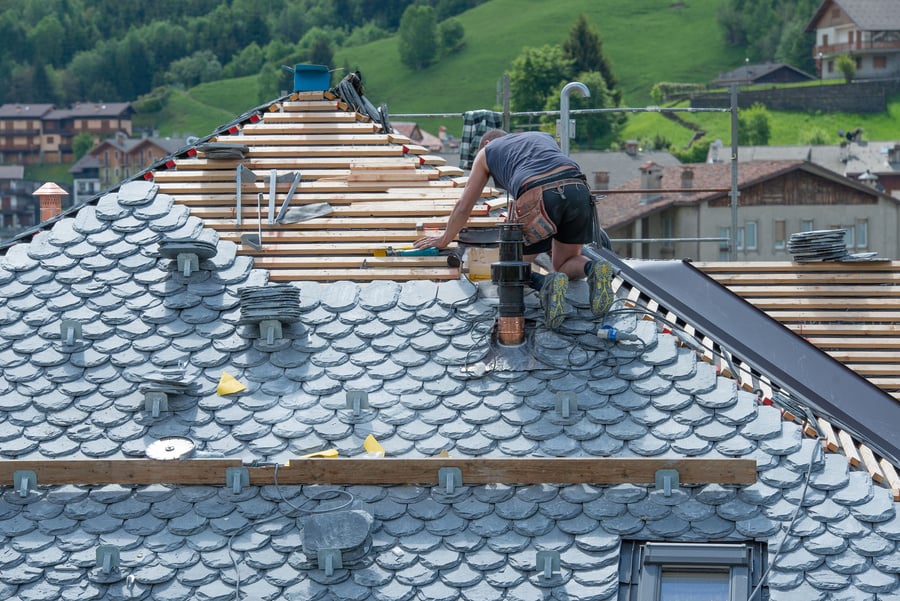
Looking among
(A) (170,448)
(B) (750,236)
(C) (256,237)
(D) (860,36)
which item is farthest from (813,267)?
(D) (860,36)

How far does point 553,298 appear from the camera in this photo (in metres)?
10.8

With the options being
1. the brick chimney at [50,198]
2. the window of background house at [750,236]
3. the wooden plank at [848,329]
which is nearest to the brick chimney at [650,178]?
the window of background house at [750,236]

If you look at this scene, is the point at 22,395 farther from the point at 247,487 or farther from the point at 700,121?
the point at 700,121

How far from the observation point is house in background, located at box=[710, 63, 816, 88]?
14162cm

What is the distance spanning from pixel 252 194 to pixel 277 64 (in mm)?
161015

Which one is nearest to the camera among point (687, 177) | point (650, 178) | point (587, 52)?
point (650, 178)

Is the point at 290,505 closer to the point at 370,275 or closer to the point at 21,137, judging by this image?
the point at 370,275

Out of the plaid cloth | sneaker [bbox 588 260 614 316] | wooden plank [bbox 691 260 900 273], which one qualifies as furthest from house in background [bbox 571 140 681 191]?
sneaker [bbox 588 260 614 316]

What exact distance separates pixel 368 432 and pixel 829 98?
123 metres

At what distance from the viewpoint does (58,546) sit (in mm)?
9406

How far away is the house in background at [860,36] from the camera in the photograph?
459ft

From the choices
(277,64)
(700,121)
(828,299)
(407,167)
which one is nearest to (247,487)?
(407,167)

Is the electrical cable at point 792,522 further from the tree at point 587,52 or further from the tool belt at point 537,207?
the tree at point 587,52

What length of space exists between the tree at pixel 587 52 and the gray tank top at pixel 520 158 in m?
137
